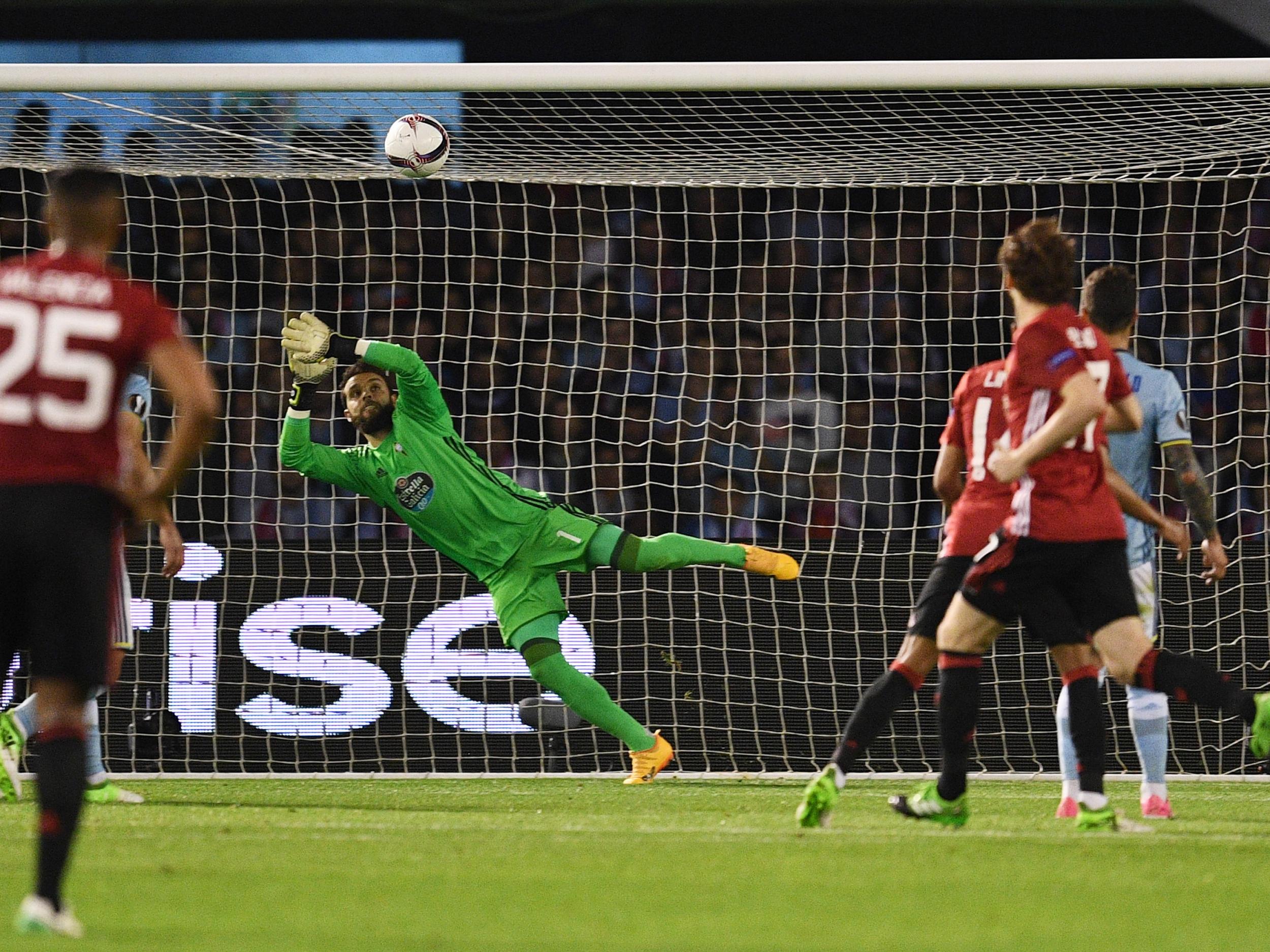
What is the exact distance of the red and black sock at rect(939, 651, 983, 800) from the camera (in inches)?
192

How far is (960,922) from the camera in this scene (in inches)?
134

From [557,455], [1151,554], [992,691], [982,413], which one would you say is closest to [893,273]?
[557,455]

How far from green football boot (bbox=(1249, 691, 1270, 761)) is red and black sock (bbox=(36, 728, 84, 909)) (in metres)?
3.04

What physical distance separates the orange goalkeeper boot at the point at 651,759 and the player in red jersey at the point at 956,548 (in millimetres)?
1810

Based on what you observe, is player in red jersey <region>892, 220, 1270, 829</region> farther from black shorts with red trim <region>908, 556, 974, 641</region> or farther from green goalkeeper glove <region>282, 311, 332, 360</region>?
green goalkeeper glove <region>282, 311, 332, 360</region>

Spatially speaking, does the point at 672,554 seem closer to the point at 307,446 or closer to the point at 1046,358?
the point at 307,446

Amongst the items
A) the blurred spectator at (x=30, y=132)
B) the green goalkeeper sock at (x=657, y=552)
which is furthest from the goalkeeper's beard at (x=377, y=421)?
the blurred spectator at (x=30, y=132)

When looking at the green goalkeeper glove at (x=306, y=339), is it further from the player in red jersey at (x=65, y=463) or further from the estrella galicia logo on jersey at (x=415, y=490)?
the player in red jersey at (x=65, y=463)

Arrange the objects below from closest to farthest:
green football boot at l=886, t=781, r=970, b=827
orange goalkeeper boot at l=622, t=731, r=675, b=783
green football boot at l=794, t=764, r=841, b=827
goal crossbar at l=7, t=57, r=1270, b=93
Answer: green football boot at l=794, t=764, r=841, b=827, green football boot at l=886, t=781, r=970, b=827, goal crossbar at l=7, t=57, r=1270, b=93, orange goalkeeper boot at l=622, t=731, r=675, b=783

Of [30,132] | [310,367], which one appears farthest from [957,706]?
[30,132]

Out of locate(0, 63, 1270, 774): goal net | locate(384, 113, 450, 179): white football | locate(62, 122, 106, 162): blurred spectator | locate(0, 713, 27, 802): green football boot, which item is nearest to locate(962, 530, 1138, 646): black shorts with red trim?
locate(0, 63, 1270, 774): goal net

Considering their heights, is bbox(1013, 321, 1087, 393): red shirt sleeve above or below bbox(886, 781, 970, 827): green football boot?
A: above

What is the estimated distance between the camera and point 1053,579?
15.4ft

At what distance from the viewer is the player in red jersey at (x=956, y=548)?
16.3 ft
